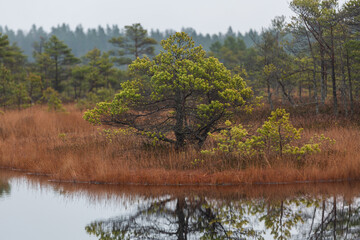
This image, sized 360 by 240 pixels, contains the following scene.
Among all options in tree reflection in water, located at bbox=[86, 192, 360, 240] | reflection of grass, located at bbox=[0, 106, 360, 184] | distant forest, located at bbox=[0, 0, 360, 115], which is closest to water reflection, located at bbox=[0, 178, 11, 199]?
reflection of grass, located at bbox=[0, 106, 360, 184]

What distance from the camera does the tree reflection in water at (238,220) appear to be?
6.34 metres

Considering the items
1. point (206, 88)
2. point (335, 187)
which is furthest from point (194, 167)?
point (335, 187)

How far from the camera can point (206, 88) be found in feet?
36.5

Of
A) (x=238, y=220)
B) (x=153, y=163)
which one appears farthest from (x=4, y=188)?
(x=238, y=220)

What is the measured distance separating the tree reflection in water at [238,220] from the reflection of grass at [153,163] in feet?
5.95

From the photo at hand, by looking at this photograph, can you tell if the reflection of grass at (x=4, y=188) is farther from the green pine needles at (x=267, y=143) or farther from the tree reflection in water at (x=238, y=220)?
the green pine needles at (x=267, y=143)

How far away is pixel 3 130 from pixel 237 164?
12.3 m

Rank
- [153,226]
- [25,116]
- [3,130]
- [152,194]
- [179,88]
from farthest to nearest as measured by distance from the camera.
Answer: [25,116] < [3,130] < [179,88] < [152,194] < [153,226]

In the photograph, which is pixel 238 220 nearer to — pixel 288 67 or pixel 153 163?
pixel 153 163

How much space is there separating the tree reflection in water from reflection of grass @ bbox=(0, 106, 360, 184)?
1.82 m

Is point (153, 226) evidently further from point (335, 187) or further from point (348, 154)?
point (348, 154)

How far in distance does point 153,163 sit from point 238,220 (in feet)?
15.4

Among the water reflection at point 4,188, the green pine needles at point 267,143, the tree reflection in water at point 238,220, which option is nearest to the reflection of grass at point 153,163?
the green pine needles at point 267,143

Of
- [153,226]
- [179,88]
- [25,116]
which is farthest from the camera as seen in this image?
[25,116]
